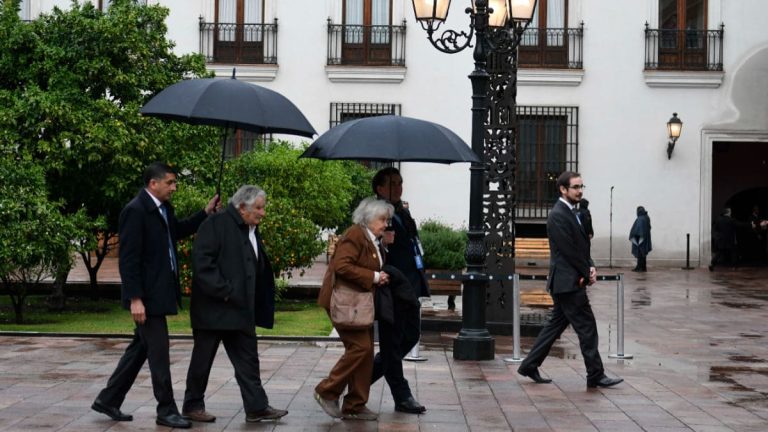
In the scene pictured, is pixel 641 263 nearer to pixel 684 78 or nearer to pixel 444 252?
pixel 684 78

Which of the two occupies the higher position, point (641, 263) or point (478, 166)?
point (478, 166)

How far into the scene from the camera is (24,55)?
1795 cm

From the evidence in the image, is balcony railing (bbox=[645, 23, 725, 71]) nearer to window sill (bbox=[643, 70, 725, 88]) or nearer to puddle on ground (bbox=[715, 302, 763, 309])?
window sill (bbox=[643, 70, 725, 88])

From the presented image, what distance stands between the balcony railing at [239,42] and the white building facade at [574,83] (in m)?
0.03

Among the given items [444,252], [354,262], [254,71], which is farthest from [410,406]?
[254,71]

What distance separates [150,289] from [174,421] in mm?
903

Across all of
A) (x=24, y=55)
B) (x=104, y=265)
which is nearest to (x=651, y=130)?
(x=104, y=265)

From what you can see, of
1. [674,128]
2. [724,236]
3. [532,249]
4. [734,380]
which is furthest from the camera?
[724,236]

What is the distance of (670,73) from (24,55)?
17851 millimetres

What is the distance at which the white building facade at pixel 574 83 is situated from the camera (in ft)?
101

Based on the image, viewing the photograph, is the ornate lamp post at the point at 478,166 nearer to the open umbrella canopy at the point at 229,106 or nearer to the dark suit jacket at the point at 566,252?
the dark suit jacket at the point at 566,252

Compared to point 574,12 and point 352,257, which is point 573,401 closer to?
point 352,257

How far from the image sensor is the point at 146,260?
855 cm

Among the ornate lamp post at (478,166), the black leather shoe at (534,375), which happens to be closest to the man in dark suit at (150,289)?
the black leather shoe at (534,375)
